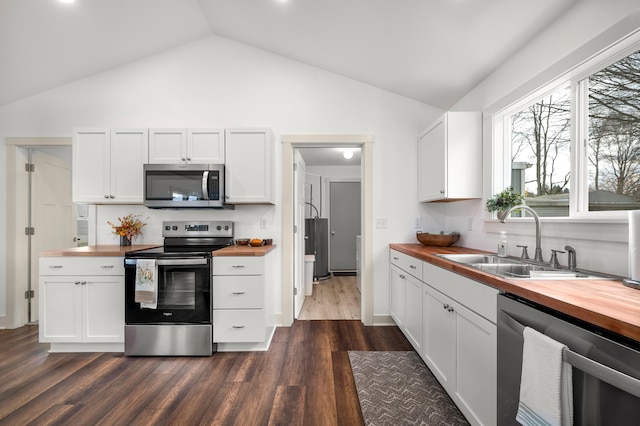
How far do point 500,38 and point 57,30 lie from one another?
11.8 ft

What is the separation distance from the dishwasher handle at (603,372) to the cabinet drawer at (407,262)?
4.37ft

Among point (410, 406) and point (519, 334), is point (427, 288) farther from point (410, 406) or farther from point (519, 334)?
point (519, 334)

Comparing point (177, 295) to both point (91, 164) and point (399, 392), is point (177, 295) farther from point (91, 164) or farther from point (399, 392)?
point (399, 392)

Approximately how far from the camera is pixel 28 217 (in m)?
3.15

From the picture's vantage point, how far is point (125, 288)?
2.39m

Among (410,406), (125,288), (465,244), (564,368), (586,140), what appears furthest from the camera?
(465,244)

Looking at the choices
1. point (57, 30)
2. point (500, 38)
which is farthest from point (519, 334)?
point (57, 30)

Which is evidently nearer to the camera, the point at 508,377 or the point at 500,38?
the point at 508,377

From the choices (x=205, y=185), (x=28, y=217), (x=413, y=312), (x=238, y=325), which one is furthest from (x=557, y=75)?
(x=28, y=217)

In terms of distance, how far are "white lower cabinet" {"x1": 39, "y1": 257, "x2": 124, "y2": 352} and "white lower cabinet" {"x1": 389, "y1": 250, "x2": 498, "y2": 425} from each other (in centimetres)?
251

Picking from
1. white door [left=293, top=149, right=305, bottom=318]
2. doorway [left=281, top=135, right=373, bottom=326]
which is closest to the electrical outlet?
doorway [left=281, top=135, right=373, bottom=326]

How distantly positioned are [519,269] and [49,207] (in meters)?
4.76

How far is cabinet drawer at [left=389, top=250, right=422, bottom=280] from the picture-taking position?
87.7 inches

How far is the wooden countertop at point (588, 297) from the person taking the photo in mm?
771
